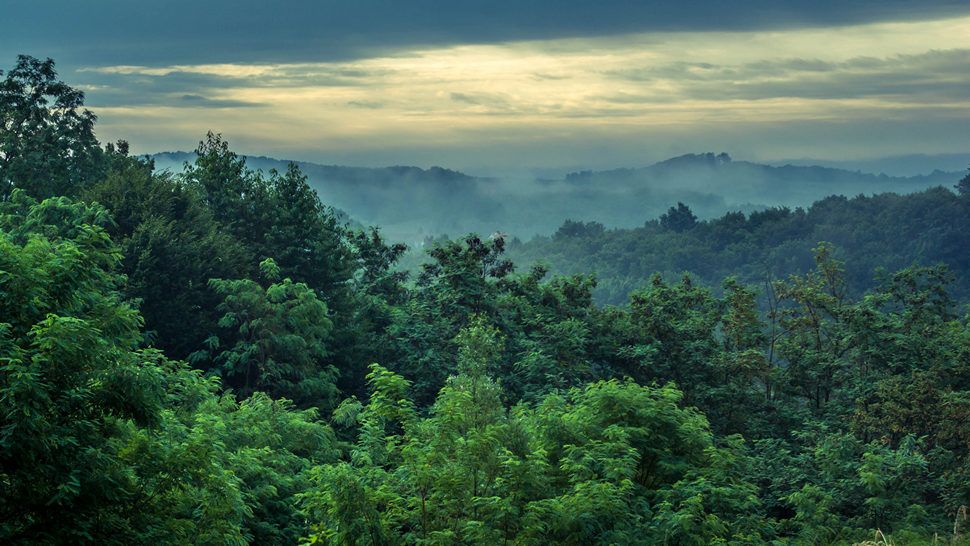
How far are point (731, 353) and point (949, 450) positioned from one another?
937 centimetres

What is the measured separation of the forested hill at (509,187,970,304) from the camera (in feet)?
412

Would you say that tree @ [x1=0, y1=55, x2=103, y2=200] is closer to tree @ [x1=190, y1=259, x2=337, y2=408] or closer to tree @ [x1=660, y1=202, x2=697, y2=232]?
tree @ [x1=190, y1=259, x2=337, y2=408]

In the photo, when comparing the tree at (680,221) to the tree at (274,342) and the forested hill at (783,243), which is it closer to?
the forested hill at (783,243)

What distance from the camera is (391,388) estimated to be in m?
15.3

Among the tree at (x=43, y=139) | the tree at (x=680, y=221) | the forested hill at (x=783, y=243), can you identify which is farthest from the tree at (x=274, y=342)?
the tree at (x=680, y=221)

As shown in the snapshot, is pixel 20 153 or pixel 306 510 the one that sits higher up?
pixel 20 153

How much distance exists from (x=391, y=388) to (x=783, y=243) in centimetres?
13295

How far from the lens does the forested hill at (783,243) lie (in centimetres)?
12569

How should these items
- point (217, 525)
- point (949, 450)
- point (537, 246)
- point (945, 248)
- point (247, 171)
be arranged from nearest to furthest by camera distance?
1. point (217, 525)
2. point (949, 450)
3. point (247, 171)
4. point (945, 248)
5. point (537, 246)

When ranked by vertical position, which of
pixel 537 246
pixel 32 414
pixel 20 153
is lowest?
pixel 537 246

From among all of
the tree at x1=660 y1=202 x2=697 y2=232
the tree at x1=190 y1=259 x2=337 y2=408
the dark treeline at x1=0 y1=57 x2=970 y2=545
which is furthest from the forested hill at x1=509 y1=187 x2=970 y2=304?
the tree at x1=190 y1=259 x2=337 y2=408

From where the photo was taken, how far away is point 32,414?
995 centimetres

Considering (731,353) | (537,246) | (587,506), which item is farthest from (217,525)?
(537,246)

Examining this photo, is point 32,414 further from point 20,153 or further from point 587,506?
point 20,153
